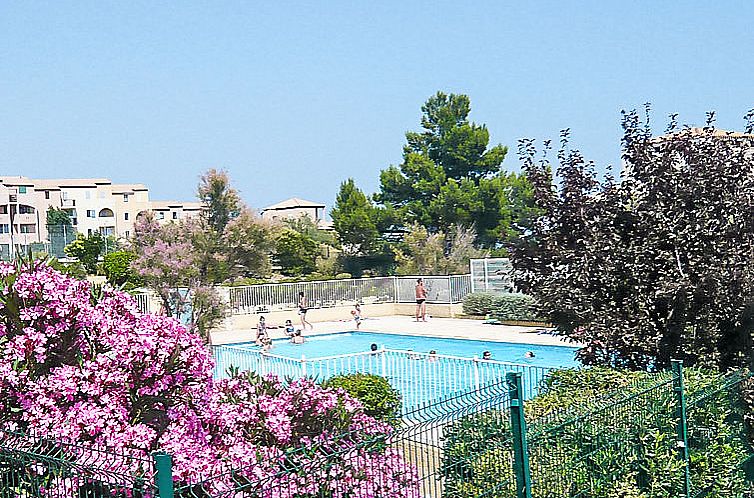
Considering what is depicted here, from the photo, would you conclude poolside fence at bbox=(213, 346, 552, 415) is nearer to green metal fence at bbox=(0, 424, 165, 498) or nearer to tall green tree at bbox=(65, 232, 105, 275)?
green metal fence at bbox=(0, 424, 165, 498)

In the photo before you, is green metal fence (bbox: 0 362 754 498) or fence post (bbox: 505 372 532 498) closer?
green metal fence (bbox: 0 362 754 498)

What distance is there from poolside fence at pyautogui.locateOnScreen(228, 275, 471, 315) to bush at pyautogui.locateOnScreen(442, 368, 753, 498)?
836 inches

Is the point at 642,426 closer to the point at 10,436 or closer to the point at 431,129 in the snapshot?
the point at 10,436

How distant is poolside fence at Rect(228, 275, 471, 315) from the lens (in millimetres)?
27969

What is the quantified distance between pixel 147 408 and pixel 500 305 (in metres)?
22.4

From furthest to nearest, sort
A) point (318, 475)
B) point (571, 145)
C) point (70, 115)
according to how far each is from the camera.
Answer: point (70, 115)
point (571, 145)
point (318, 475)

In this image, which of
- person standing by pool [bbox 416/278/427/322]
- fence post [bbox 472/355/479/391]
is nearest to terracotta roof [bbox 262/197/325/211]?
person standing by pool [bbox 416/278/427/322]

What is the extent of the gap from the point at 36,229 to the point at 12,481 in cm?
7214

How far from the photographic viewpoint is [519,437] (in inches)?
183

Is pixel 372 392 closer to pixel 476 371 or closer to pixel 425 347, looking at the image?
A: pixel 476 371

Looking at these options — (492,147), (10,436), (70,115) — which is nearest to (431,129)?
(492,147)

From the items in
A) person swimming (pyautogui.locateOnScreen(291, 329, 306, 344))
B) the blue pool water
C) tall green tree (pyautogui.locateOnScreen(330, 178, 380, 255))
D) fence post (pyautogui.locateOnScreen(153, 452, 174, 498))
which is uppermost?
A: tall green tree (pyautogui.locateOnScreen(330, 178, 380, 255))

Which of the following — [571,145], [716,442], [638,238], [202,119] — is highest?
[202,119]

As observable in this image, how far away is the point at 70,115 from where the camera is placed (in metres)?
34.3
